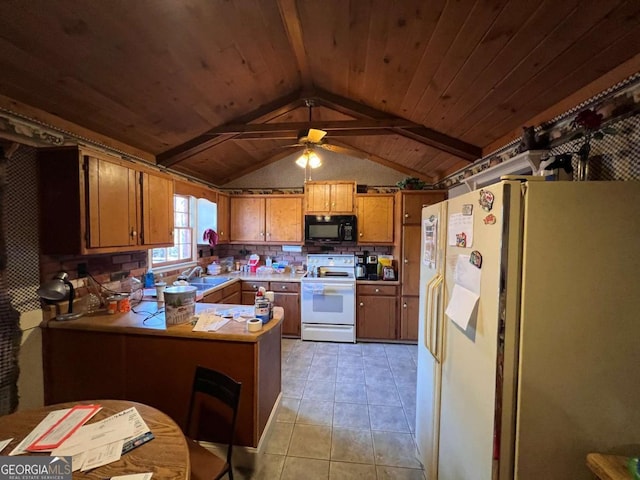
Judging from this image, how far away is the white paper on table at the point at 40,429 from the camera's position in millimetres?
955

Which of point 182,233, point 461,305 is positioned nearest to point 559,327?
point 461,305

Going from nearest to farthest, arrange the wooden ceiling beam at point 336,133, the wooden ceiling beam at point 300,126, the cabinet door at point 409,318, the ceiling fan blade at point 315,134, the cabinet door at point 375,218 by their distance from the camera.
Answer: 1. the ceiling fan blade at point 315,134
2. the wooden ceiling beam at point 300,126
3. the wooden ceiling beam at point 336,133
4. the cabinet door at point 409,318
5. the cabinet door at point 375,218

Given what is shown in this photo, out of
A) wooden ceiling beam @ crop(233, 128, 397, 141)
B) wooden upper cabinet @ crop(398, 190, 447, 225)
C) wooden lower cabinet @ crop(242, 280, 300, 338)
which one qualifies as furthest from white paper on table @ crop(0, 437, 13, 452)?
wooden upper cabinet @ crop(398, 190, 447, 225)

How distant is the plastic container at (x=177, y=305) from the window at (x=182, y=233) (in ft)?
5.63

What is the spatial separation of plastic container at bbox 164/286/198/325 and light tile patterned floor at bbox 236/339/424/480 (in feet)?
3.58

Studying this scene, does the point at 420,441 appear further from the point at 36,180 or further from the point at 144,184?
the point at 36,180

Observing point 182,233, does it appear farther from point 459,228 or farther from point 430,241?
point 459,228

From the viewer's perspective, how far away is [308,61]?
2.23 metres

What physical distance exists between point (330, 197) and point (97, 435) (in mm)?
3466

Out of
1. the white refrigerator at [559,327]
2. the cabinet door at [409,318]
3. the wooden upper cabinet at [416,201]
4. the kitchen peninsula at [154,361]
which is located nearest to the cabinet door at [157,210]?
the kitchen peninsula at [154,361]

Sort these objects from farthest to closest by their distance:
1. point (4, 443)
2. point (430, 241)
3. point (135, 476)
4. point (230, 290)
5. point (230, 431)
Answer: point (230, 290) < point (430, 241) < point (230, 431) < point (4, 443) < point (135, 476)

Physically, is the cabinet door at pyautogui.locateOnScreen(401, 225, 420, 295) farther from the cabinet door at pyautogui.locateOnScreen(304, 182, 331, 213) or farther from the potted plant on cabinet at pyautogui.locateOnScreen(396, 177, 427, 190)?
the cabinet door at pyautogui.locateOnScreen(304, 182, 331, 213)

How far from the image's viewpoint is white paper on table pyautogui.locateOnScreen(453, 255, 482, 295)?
3.67 ft

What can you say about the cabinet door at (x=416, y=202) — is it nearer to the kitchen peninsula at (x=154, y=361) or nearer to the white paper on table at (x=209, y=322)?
the kitchen peninsula at (x=154, y=361)
